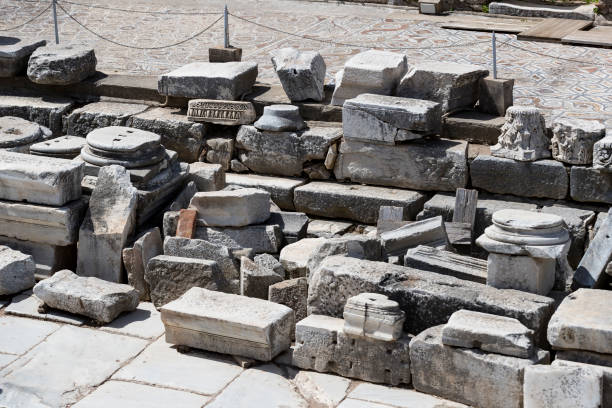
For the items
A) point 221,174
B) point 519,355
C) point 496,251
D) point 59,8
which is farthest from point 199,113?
point 59,8

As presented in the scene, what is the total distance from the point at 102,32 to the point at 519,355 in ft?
32.1

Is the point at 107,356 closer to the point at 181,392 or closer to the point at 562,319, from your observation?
the point at 181,392

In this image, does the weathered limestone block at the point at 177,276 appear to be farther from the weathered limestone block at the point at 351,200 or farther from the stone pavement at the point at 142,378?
the weathered limestone block at the point at 351,200

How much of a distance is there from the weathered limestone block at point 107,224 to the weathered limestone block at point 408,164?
1953mm

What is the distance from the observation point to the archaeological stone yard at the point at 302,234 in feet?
22.7

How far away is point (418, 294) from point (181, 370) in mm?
1708

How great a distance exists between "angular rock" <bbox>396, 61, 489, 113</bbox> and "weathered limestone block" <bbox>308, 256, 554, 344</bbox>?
2.36 m

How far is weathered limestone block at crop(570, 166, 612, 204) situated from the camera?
27.6 ft

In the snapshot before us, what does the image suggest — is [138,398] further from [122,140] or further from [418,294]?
[122,140]

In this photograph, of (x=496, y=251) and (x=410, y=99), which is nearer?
(x=496, y=251)

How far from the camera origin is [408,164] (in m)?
9.09

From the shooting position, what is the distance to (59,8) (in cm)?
1612

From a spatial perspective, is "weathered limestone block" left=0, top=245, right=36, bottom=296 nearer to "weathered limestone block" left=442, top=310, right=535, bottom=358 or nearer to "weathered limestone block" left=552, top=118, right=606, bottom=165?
"weathered limestone block" left=442, top=310, right=535, bottom=358

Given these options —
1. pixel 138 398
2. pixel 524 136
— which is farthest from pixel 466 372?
pixel 524 136
